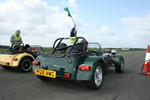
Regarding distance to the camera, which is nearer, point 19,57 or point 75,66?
point 75,66

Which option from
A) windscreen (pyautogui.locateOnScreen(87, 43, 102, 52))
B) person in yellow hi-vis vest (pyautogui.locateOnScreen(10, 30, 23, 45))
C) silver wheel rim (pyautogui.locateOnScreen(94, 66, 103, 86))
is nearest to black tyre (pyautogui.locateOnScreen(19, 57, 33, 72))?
person in yellow hi-vis vest (pyautogui.locateOnScreen(10, 30, 23, 45))

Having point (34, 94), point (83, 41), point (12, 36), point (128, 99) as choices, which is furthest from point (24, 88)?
point (12, 36)

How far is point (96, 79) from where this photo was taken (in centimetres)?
418

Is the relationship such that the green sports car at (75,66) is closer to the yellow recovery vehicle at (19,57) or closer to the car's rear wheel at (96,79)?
the car's rear wheel at (96,79)

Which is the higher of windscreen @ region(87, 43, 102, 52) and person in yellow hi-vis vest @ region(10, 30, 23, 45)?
person in yellow hi-vis vest @ region(10, 30, 23, 45)

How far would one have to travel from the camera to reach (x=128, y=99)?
346cm

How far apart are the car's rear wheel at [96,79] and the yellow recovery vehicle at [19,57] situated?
3.44 metres

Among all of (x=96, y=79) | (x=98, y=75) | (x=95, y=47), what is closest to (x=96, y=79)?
(x=96, y=79)

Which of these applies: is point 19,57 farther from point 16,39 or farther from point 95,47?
point 95,47

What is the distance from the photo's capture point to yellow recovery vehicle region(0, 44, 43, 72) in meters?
6.10

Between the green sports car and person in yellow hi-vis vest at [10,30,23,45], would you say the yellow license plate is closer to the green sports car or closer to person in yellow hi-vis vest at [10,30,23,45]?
the green sports car

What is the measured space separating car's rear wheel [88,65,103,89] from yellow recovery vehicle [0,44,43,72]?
135 inches

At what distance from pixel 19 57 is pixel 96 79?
3520mm

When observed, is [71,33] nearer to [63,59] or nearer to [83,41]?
[83,41]
